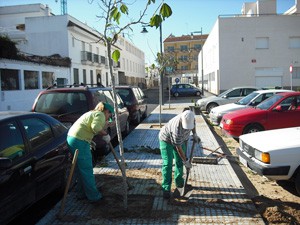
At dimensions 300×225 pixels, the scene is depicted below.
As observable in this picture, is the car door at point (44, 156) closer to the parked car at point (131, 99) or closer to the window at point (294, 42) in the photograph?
the parked car at point (131, 99)

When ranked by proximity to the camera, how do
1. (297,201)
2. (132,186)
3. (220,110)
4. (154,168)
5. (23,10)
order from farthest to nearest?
(23,10), (220,110), (154,168), (132,186), (297,201)

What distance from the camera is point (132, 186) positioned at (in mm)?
5516

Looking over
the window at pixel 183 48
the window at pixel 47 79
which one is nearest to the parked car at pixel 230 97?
the window at pixel 47 79

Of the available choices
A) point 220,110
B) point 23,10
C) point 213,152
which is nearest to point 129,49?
point 23,10

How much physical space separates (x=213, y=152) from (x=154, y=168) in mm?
1800

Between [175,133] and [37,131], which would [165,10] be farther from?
[37,131]

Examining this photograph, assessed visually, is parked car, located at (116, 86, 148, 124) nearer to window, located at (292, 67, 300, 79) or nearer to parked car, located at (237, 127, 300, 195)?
parked car, located at (237, 127, 300, 195)

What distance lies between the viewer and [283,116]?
945 centimetres

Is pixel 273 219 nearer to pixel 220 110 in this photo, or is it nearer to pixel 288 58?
pixel 220 110

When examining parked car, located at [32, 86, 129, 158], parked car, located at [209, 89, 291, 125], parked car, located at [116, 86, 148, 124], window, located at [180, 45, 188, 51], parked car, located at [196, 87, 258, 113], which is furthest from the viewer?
window, located at [180, 45, 188, 51]

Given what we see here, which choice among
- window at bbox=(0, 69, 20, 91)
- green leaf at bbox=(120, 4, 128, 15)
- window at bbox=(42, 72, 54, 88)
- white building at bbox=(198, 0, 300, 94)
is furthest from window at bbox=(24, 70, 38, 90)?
green leaf at bbox=(120, 4, 128, 15)

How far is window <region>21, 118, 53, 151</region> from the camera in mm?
4613

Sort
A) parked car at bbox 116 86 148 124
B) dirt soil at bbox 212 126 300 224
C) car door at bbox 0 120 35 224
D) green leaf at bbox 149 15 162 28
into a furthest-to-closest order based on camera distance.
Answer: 1. parked car at bbox 116 86 148 124
2. dirt soil at bbox 212 126 300 224
3. green leaf at bbox 149 15 162 28
4. car door at bbox 0 120 35 224

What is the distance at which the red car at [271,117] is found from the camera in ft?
30.9
